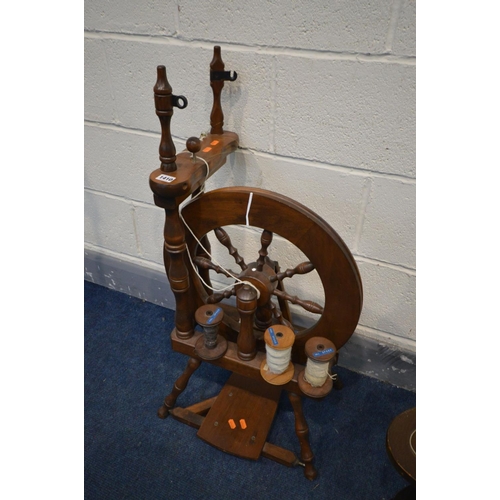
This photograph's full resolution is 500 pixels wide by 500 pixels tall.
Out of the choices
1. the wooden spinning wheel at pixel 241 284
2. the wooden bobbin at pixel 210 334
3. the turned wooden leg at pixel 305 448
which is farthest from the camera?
the turned wooden leg at pixel 305 448

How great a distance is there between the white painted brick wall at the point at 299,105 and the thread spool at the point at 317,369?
394 mm

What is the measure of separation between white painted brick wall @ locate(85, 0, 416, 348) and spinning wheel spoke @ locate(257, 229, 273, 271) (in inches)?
11.0

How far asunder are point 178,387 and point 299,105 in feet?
3.22

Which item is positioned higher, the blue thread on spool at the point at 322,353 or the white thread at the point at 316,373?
the blue thread on spool at the point at 322,353

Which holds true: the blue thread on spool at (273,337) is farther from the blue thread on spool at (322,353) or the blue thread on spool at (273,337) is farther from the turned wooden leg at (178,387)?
the turned wooden leg at (178,387)

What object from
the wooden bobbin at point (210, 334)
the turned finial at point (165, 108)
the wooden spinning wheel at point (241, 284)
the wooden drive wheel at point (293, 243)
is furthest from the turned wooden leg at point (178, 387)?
the turned finial at point (165, 108)

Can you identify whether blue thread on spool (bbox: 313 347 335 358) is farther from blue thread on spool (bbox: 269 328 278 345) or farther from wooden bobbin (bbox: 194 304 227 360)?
wooden bobbin (bbox: 194 304 227 360)

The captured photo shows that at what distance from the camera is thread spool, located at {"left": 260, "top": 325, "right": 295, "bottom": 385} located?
1033mm

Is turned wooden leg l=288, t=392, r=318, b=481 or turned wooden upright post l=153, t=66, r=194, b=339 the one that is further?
turned wooden leg l=288, t=392, r=318, b=481

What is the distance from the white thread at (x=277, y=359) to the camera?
3.45 ft

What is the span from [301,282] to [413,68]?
77cm

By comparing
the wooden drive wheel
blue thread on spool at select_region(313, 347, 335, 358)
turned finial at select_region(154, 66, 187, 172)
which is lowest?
blue thread on spool at select_region(313, 347, 335, 358)

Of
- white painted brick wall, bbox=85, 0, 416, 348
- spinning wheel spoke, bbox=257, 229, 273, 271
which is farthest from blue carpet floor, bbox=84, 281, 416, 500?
spinning wheel spoke, bbox=257, 229, 273, 271

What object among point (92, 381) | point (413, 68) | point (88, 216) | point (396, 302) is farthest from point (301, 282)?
point (88, 216)
